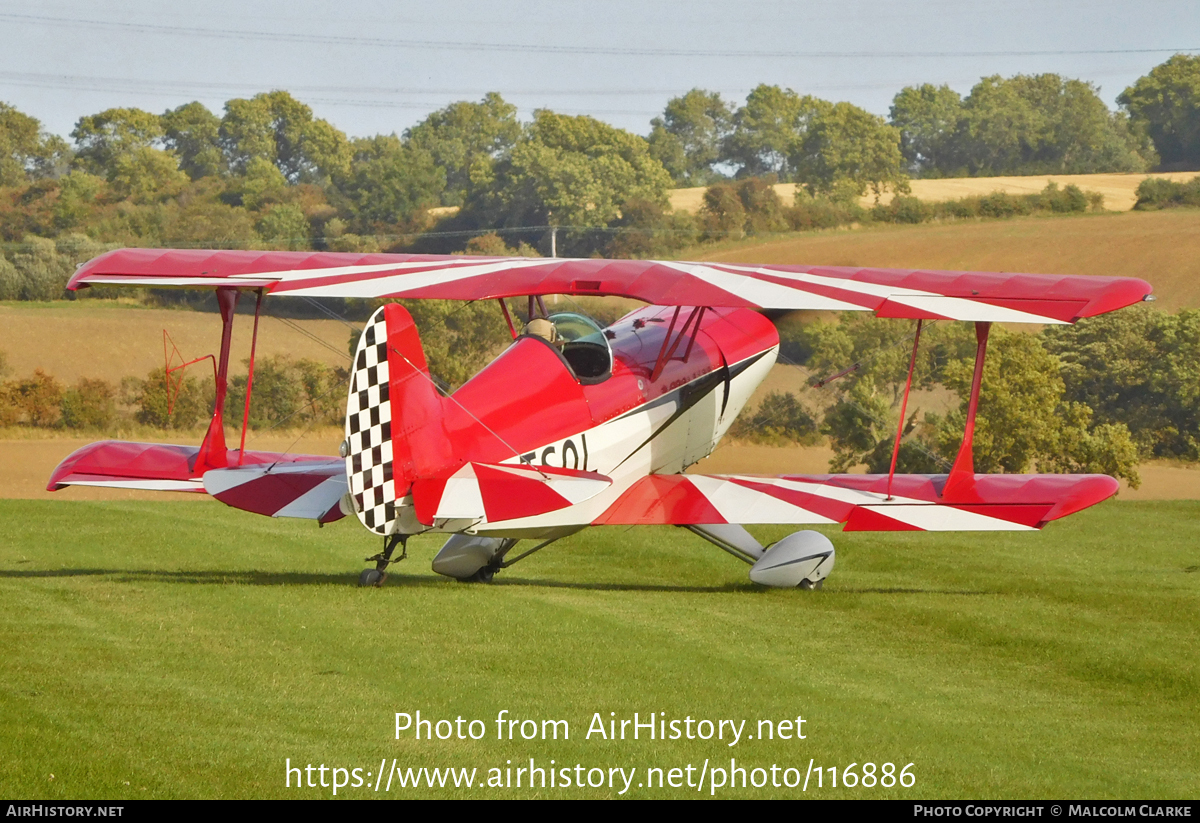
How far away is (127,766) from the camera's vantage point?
6.47 meters

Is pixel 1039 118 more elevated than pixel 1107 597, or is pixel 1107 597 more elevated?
pixel 1039 118

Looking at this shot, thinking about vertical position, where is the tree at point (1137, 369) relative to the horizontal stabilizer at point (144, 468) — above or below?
below

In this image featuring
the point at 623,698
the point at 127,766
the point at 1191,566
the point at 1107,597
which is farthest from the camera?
the point at 1191,566

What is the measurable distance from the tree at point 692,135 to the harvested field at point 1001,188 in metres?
23.0

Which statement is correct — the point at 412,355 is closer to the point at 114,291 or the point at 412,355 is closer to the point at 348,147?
the point at 114,291

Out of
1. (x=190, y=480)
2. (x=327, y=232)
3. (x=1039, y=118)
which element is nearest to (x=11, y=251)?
(x=327, y=232)

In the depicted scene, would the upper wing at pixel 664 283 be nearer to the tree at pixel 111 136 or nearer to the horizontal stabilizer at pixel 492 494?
the horizontal stabilizer at pixel 492 494

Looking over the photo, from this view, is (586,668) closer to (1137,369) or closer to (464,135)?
(1137,369)

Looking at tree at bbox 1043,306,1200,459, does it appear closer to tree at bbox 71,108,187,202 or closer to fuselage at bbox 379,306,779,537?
fuselage at bbox 379,306,779,537

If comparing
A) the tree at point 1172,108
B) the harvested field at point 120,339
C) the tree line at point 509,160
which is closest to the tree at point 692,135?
the tree line at point 509,160

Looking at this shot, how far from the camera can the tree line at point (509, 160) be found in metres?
68.2

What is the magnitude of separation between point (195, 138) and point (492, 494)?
9358 centimetres

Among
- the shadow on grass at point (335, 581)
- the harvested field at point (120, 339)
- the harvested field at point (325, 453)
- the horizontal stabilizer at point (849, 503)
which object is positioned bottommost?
the harvested field at point (325, 453)

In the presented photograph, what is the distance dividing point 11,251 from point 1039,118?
6272cm
